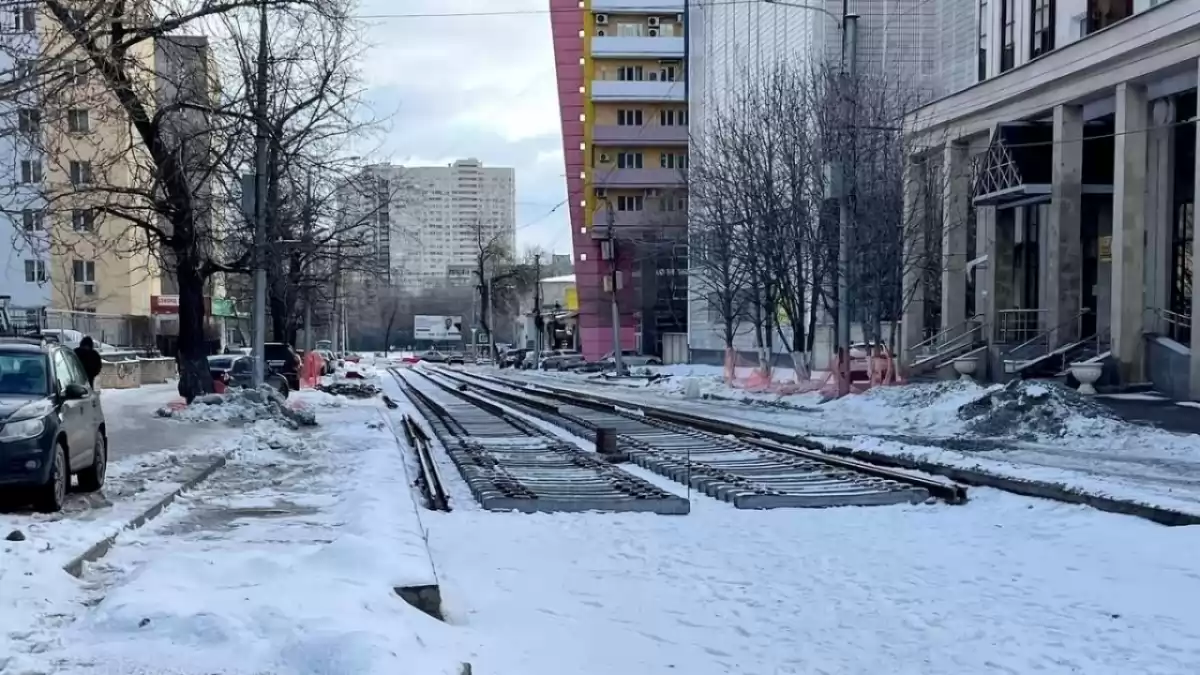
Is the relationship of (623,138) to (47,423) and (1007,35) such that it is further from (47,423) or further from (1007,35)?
(47,423)

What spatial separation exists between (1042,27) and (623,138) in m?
52.2

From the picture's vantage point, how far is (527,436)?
21266mm

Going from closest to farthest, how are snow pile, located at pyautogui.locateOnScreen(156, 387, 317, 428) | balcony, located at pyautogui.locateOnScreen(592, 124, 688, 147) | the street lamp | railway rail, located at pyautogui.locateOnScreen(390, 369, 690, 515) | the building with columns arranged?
railway rail, located at pyautogui.locateOnScreen(390, 369, 690, 515)
snow pile, located at pyautogui.locateOnScreen(156, 387, 317, 428)
the building with columns
the street lamp
balcony, located at pyautogui.locateOnScreen(592, 124, 688, 147)

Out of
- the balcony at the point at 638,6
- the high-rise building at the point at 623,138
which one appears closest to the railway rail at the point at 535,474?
the high-rise building at the point at 623,138

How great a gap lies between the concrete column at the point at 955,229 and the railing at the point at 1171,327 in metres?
8.01

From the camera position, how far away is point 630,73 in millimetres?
85188

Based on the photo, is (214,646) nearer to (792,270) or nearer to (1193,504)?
(1193,504)

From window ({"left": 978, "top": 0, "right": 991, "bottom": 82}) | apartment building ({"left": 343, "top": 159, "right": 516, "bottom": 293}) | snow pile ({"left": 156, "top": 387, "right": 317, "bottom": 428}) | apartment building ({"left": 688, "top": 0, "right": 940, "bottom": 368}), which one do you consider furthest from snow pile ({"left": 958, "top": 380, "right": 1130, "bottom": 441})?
apartment building ({"left": 343, "top": 159, "right": 516, "bottom": 293})

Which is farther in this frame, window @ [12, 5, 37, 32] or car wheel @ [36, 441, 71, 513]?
window @ [12, 5, 37, 32]

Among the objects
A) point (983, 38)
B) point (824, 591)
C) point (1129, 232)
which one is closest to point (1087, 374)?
Result: point (1129, 232)

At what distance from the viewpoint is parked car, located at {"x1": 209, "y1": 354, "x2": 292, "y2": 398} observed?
31666 millimetres

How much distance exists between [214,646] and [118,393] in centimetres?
3071

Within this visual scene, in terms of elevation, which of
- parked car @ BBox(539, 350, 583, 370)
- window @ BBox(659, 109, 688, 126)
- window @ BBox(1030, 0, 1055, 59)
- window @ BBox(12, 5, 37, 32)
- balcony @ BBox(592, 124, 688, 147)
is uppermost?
window @ BBox(659, 109, 688, 126)

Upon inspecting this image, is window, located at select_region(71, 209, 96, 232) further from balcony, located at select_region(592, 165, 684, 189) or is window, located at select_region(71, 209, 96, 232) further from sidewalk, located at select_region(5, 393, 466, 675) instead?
balcony, located at select_region(592, 165, 684, 189)
